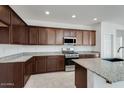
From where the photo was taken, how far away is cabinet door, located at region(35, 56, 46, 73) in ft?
14.8

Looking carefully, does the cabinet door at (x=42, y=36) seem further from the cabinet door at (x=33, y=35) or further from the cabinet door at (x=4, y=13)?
the cabinet door at (x=4, y=13)

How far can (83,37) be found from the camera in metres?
5.73

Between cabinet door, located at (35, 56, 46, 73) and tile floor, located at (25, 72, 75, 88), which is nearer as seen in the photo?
tile floor, located at (25, 72, 75, 88)

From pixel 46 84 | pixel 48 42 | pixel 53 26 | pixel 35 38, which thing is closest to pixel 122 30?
pixel 53 26

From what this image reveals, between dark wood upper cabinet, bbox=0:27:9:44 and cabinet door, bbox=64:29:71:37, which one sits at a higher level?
cabinet door, bbox=64:29:71:37

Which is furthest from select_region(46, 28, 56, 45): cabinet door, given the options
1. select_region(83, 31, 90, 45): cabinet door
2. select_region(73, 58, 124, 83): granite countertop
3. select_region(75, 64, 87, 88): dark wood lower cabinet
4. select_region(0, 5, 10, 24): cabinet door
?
select_region(73, 58, 124, 83): granite countertop

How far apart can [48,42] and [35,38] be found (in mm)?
645

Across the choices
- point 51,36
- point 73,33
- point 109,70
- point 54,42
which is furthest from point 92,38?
point 109,70

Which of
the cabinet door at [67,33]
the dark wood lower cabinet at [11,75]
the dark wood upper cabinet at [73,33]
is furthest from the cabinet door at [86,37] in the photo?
the dark wood lower cabinet at [11,75]

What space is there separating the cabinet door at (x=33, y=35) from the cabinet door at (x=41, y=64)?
0.79m

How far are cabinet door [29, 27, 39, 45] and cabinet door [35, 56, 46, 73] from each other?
79 cm

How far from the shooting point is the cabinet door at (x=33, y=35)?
4711 mm

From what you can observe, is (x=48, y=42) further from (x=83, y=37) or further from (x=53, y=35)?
(x=83, y=37)

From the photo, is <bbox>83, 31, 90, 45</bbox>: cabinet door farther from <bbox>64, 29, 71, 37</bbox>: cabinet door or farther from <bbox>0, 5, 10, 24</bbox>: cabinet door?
<bbox>0, 5, 10, 24</bbox>: cabinet door
